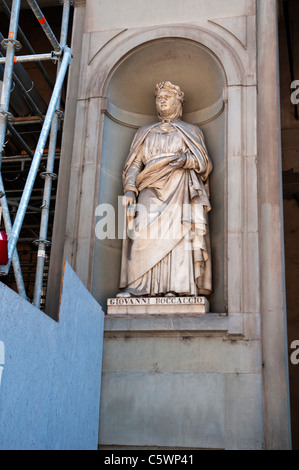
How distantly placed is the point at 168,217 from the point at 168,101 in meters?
1.77

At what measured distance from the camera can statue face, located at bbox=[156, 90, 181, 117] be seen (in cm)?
959

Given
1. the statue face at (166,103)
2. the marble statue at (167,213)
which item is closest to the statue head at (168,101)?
the statue face at (166,103)

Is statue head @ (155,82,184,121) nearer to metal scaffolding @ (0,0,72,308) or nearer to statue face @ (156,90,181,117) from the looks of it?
statue face @ (156,90,181,117)

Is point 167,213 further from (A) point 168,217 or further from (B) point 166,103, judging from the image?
(B) point 166,103

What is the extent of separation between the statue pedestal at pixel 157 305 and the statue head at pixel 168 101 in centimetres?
269

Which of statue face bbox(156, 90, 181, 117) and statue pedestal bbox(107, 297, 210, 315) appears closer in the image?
statue pedestal bbox(107, 297, 210, 315)

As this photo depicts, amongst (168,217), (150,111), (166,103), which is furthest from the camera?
(150,111)

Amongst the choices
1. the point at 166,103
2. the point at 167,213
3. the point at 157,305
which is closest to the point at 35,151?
the point at 167,213

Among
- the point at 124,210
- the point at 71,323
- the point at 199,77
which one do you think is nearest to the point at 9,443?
the point at 71,323

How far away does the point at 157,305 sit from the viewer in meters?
8.16

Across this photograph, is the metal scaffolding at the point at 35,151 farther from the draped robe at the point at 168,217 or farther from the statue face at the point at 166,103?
the statue face at the point at 166,103

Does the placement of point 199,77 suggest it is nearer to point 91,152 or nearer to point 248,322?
point 91,152

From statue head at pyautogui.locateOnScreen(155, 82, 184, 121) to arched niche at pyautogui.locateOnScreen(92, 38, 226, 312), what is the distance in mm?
397

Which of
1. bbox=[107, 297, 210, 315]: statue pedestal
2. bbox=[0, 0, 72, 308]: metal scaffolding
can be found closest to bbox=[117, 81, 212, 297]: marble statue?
bbox=[107, 297, 210, 315]: statue pedestal
